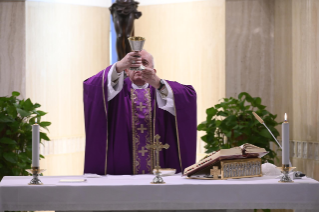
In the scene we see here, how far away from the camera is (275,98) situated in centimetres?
549

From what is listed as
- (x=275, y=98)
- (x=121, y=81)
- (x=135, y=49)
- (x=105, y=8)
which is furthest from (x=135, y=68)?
(x=105, y=8)

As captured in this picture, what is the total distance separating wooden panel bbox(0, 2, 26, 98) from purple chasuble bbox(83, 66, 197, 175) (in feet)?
8.15

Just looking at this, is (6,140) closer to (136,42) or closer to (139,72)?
(139,72)

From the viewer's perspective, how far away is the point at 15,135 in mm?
4602

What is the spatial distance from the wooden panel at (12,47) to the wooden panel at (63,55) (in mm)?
371

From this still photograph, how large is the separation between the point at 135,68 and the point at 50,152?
3611mm

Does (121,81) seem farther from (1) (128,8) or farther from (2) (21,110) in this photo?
(1) (128,8)

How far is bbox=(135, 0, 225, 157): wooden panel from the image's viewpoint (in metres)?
6.04

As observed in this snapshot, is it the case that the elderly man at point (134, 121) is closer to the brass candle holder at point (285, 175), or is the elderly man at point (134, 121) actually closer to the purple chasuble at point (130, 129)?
the purple chasuble at point (130, 129)

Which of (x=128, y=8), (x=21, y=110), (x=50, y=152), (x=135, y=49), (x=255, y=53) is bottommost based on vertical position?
(x=50, y=152)

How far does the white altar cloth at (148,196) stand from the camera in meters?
2.44

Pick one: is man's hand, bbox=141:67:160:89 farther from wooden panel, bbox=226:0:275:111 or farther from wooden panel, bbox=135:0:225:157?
wooden panel, bbox=135:0:225:157

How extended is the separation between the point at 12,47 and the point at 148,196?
3794 mm

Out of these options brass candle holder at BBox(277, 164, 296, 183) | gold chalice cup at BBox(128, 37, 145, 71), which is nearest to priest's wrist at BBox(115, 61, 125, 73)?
gold chalice cup at BBox(128, 37, 145, 71)
